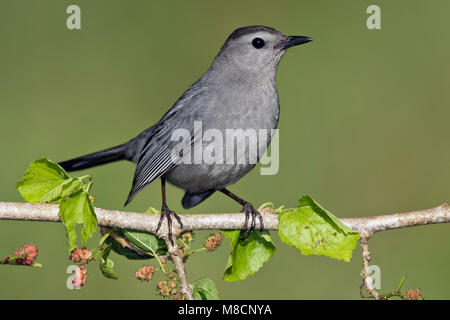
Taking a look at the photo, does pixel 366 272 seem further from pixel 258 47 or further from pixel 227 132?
pixel 258 47

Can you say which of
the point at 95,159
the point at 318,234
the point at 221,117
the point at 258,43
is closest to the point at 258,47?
the point at 258,43

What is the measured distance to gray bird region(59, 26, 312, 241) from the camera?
3.70m

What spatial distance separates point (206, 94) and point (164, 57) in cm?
386

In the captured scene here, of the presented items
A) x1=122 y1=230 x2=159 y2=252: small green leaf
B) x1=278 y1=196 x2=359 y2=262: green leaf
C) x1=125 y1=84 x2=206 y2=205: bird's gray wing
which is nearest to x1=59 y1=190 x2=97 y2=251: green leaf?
x1=122 y1=230 x2=159 y2=252: small green leaf

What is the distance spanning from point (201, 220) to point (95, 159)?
70.8 inches

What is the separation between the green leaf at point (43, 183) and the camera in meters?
2.64

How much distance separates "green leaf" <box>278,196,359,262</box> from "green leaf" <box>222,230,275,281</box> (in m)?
0.26

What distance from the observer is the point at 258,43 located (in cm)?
408

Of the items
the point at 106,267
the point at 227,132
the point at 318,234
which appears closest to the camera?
the point at 318,234

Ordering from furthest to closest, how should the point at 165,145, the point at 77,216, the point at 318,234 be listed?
the point at 165,145
the point at 318,234
the point at 77,216

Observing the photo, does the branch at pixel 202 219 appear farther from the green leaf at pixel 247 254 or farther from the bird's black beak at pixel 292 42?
the bird's black beak at pixel 292 42

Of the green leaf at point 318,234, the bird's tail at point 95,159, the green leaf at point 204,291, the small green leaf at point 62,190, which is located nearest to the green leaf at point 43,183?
A: the small green leaf at point 62,190

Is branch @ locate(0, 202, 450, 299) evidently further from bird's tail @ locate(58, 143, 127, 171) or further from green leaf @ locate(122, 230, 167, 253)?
bird's tail @ locate(58, 143, 127, 171)
